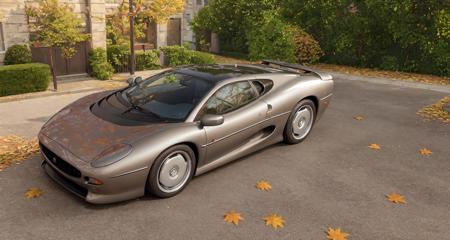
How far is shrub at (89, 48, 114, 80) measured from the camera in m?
13.5

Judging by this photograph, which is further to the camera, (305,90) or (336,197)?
(305,90)

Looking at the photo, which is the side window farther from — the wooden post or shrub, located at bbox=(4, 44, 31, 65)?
shrub, located at bbox=(4, 44, 31, 65)

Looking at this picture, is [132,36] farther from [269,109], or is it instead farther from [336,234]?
[336,234]

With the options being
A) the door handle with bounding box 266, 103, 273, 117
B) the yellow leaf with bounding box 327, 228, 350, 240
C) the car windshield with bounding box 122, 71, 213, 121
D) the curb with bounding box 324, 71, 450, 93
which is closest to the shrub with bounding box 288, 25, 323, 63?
the curb with bounding box 324, 71, 450, 93

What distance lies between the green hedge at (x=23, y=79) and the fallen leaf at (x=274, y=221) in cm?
912

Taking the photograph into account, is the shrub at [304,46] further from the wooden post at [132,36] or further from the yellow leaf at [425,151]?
the yellow leaf at [425,151]

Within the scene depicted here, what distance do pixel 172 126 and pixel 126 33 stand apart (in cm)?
1237

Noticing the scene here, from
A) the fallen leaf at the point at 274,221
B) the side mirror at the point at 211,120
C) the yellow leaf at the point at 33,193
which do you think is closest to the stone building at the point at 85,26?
the yellow leaf at the point at 33,193

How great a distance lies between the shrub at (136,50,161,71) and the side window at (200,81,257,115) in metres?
10.7

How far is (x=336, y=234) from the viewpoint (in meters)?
4.18

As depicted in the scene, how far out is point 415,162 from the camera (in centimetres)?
613

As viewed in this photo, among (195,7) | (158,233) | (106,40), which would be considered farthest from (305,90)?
(195,7)

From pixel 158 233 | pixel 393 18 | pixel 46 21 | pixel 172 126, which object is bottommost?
pixel 158 233

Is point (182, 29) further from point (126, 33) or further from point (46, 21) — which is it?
point (46, 21)
